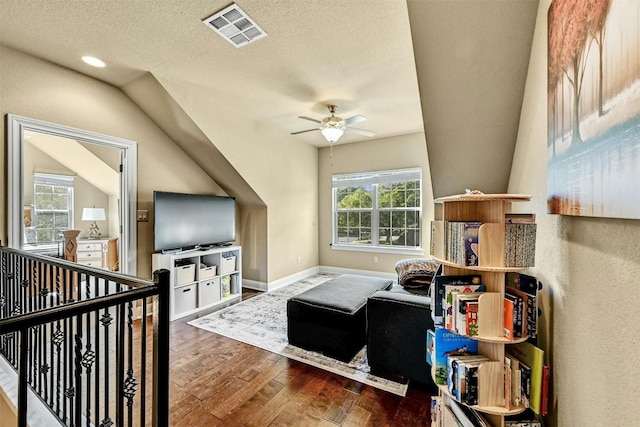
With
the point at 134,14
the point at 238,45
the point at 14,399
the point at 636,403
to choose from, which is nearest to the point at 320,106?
the point at 238,45

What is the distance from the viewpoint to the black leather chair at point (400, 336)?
2020 mm

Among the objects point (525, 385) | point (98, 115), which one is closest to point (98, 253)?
point (98, 115)

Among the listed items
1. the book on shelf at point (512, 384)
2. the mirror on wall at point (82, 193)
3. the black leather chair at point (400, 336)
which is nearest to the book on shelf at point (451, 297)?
the book on shelf at point (512, 384)

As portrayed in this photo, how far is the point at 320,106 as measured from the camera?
3.66 m

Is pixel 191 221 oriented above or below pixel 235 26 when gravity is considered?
below

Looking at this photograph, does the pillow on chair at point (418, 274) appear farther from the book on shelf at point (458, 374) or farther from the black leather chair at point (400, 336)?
the book on shelf at point (458, 374)

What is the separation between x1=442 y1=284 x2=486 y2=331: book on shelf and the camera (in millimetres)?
1357

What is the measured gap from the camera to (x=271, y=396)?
2.01m

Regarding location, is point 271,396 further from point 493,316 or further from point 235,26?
point 235,26

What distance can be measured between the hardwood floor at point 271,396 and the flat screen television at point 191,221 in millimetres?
1517

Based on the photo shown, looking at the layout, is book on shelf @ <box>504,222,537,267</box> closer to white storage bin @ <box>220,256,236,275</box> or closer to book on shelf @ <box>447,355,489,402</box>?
book on shelf @ <box>447,355,489,402</box>

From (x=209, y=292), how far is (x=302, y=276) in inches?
76.7

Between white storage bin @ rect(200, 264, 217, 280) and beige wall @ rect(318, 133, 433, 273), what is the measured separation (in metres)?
2.51

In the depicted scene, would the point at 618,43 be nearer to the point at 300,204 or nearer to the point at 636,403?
the point at 636,403
